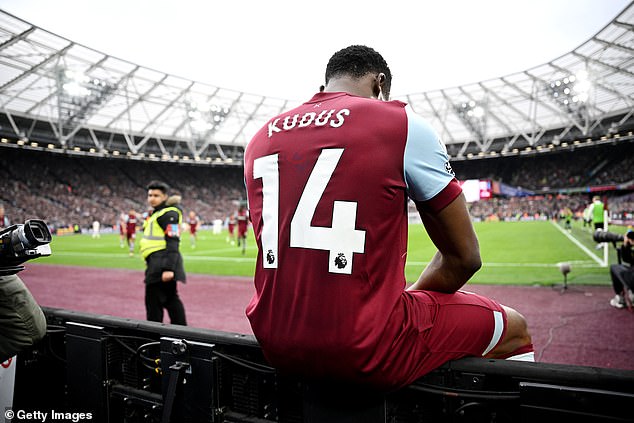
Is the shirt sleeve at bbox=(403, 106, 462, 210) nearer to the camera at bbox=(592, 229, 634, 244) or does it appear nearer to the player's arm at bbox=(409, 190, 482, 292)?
the player's arm at bbox=(409, 190, 482, 292)

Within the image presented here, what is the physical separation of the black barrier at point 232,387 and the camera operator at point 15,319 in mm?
337

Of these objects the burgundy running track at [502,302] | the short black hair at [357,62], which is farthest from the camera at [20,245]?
the burgundy running track at [502,302]

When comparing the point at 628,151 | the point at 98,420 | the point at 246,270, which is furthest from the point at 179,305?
the point at 628,151

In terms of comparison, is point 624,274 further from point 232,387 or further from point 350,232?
point 350,232

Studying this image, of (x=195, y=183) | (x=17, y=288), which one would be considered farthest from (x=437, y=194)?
(x=195, y=183)

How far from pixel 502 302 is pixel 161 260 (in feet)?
18.3

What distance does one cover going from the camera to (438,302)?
144cm

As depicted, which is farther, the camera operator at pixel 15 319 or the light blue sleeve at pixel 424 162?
the camera operator at pixel 15 319

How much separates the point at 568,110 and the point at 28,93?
46926 millimetres

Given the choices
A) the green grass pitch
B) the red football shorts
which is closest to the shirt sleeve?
the red football shorts

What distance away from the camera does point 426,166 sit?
126 cm

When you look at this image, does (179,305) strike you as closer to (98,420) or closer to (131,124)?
(98,420)

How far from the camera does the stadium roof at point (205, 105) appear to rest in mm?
28609

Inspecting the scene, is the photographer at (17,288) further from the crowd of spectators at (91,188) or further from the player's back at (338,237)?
the crowd of spectators at (91,188)
